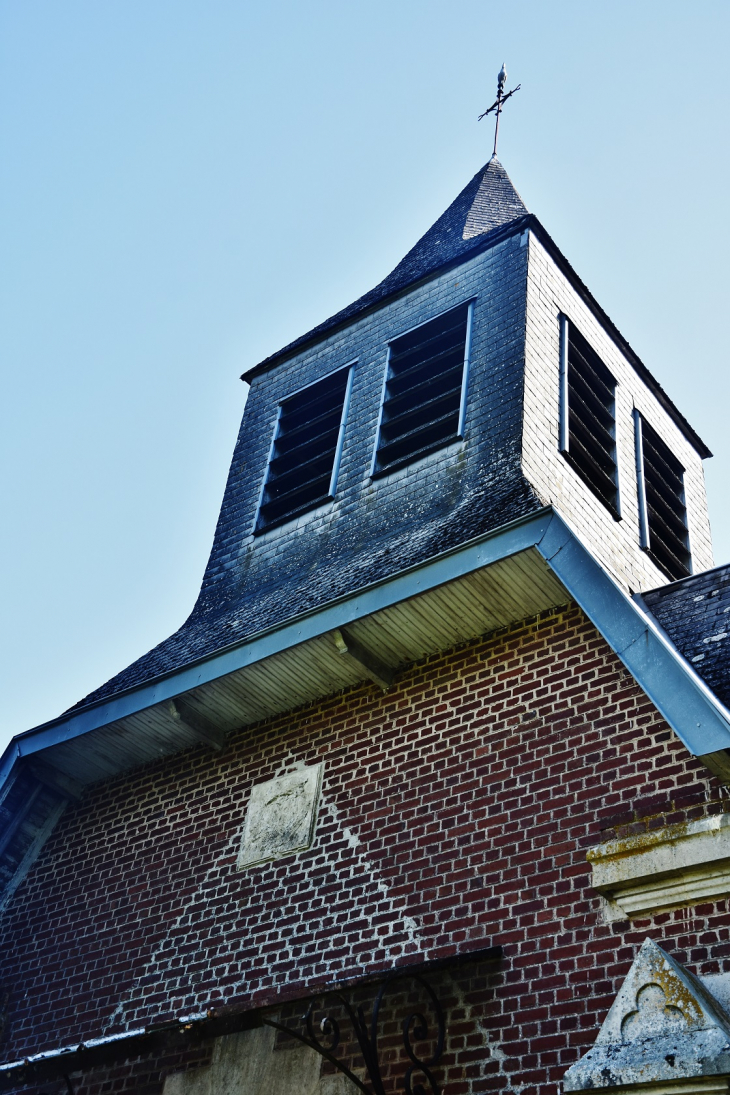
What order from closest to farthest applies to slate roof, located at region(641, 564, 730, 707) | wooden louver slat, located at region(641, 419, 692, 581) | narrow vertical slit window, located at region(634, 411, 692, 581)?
slate roof, located at region(641, 564, 730, 707) < narrow vertical slit window, located at region(634, 411, 692, 581) < wooden louver slat, located at region(641, 419, 692, 581)

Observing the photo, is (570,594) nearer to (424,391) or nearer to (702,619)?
(702,619)

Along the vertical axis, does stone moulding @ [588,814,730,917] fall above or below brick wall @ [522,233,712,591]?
below

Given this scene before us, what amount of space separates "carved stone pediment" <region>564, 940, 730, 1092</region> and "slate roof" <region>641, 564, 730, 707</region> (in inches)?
61.5

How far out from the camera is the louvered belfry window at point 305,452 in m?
11.1

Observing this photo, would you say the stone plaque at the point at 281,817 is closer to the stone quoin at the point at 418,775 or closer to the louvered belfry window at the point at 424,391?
the stone quoin at the point at 418,775

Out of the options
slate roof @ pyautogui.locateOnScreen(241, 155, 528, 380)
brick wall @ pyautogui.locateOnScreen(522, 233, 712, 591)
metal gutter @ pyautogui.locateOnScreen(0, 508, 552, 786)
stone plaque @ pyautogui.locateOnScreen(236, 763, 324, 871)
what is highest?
slate roof @ pyautogui.locateOnScreen(241, 155, 528, 380)

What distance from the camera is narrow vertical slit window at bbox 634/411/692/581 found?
11.0 meters

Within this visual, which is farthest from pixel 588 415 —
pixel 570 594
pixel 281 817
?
pixel 281 817

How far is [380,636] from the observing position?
8.11 m

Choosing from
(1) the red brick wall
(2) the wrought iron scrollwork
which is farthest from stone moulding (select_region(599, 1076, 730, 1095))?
(2) the wrought iron scrollwork

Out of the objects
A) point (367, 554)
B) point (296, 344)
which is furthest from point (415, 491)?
point (296, 344)

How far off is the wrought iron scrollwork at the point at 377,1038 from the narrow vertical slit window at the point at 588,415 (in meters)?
4.96

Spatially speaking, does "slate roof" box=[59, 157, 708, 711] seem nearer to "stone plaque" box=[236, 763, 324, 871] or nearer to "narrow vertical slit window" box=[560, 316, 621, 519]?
"narrow vertical slit window" box=[560, 316, 621, 519]

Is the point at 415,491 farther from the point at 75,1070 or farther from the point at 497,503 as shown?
the point at 75,1070
